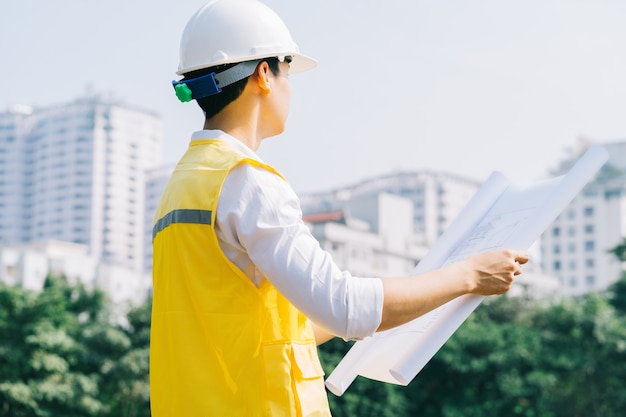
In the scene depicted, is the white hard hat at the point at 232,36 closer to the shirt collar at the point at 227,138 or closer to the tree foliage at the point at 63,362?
the shirt collar at the point at 227,138

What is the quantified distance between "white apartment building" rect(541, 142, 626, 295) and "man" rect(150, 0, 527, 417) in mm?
80220

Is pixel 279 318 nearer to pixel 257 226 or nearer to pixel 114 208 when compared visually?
pixel 257 226

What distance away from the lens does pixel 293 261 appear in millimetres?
1774

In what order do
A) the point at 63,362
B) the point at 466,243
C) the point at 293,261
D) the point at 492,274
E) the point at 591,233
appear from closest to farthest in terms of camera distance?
the point at 293,261, the point at 492,274, the point at 466,243, the point at 63,362, the point at 591,233

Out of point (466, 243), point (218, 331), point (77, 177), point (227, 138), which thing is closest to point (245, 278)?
point (218, 331)

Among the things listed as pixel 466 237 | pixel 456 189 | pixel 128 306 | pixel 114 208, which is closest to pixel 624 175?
pixel 456 189

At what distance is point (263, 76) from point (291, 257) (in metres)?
0.42

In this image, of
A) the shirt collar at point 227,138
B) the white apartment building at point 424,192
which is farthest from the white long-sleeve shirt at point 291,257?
the white apartment building at point 424,192

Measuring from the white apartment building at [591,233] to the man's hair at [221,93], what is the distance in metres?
80.2

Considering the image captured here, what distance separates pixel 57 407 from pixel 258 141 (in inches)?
897

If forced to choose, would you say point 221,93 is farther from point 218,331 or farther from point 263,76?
point 218,331

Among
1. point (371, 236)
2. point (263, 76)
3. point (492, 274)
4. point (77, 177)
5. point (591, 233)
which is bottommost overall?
Answer: point (77, 177)

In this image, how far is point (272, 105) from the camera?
2016 mm

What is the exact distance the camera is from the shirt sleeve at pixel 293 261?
5.83ft
